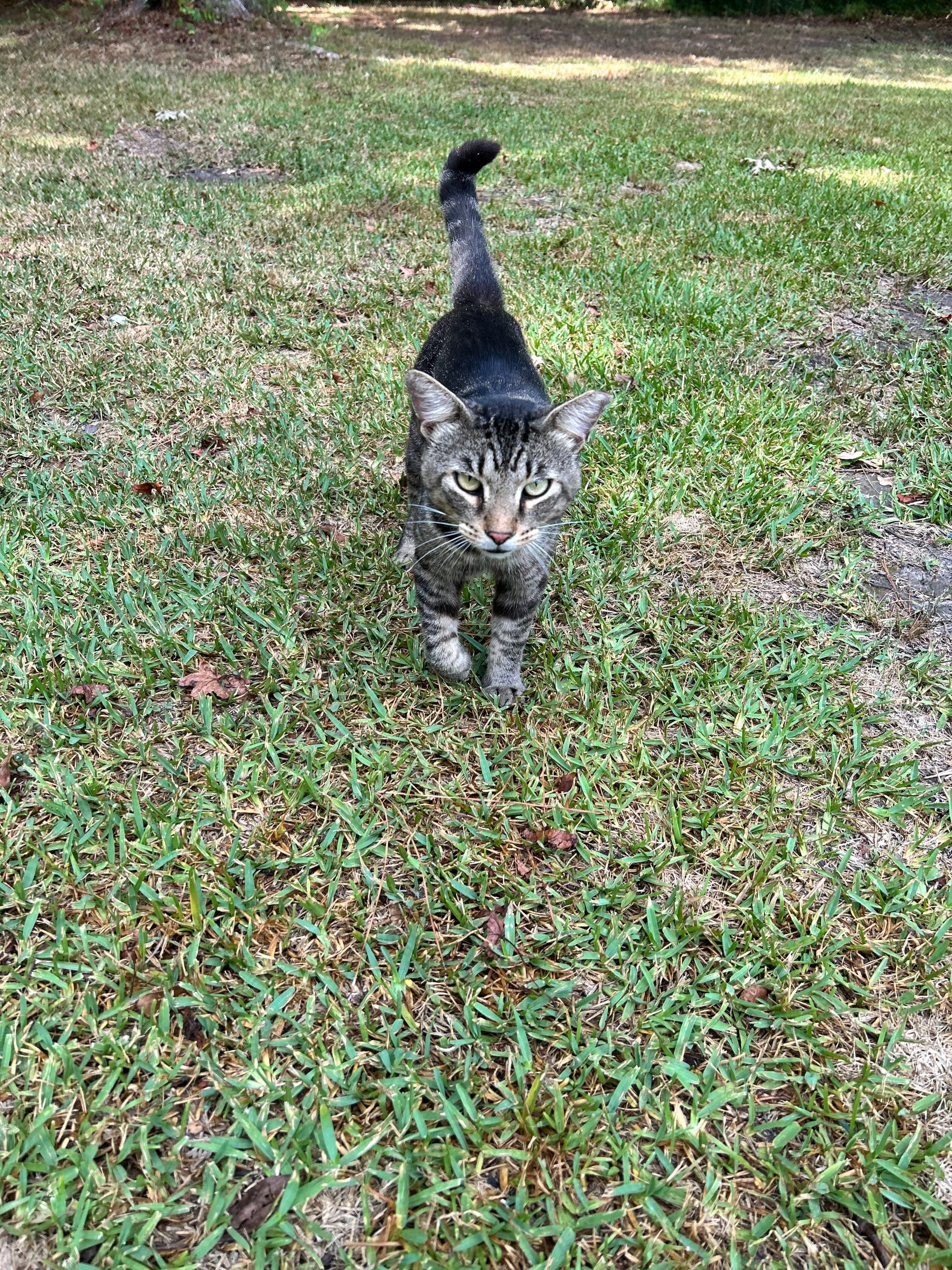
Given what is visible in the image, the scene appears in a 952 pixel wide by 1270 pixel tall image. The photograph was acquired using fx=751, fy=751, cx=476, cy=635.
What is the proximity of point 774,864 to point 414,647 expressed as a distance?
4.79ft

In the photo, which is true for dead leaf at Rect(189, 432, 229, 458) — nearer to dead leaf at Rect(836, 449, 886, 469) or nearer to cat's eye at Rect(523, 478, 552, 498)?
cat's eye at Rect(523, 478, 552, 498)

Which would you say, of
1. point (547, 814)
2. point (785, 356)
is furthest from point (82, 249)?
point (547, 814)

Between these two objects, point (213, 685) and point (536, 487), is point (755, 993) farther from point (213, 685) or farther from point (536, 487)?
point (213, 685)

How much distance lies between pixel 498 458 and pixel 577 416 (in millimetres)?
310

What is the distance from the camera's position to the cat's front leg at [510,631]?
8.50 feet

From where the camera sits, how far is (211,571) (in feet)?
10.5

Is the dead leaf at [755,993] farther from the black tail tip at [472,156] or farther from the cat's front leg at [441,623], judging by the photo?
the black tail tip at [472,156]

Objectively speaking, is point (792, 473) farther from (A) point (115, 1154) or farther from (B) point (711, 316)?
(A) point (115, 1154)

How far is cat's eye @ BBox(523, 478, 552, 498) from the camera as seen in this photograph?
239cm

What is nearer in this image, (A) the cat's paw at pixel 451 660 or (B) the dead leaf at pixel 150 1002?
(B) the dead leaf at pixel 150 1002

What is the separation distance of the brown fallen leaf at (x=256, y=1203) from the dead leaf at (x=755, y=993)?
3.87ft

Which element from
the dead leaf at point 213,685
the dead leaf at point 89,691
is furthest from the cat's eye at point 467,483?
the dead leaf at point 89,691

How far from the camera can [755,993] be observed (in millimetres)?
1965

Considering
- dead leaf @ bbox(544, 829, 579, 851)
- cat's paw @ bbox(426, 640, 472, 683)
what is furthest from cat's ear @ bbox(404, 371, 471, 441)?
dead leaf @ bbox(544, 829, 579, 851)
